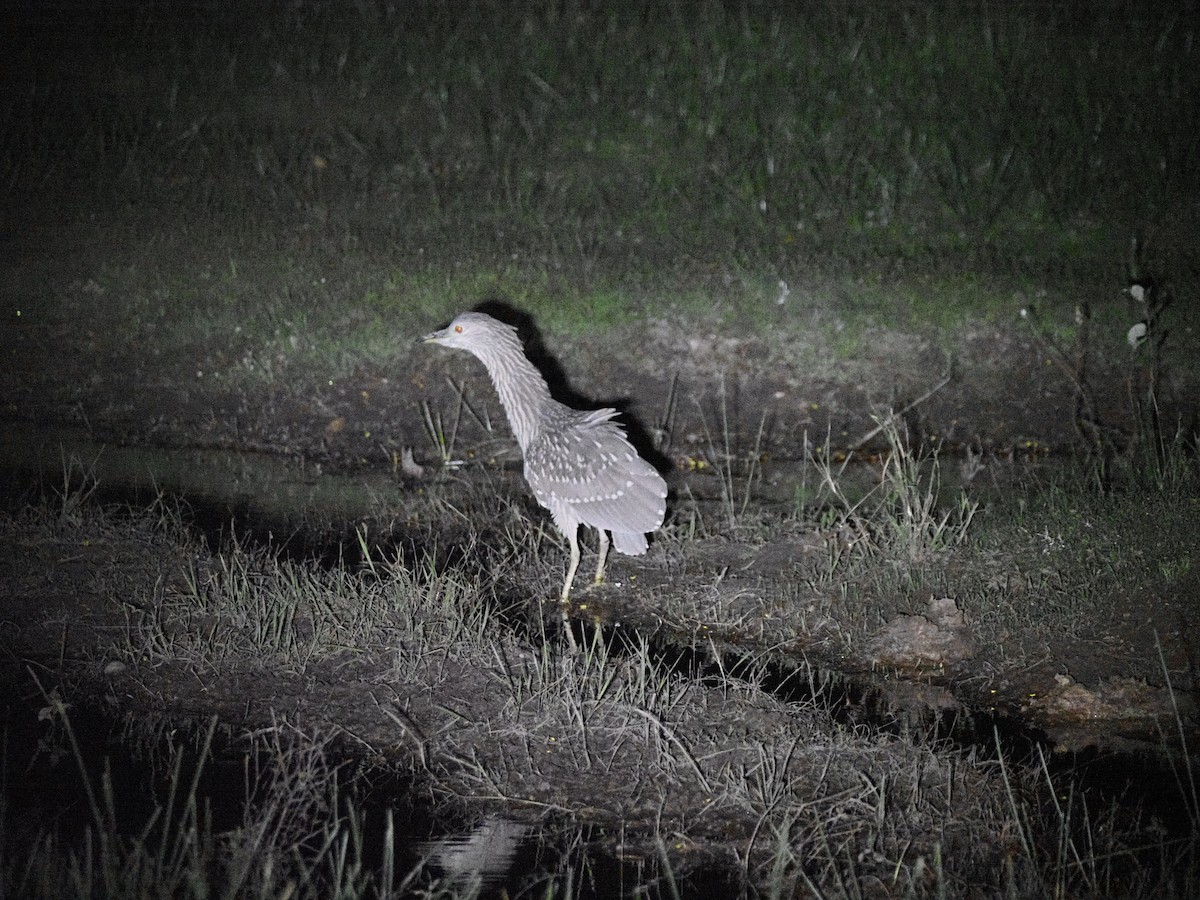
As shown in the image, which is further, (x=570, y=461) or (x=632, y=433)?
(x=632, y=433)

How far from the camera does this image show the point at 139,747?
427 centimetres

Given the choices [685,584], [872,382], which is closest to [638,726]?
[685,584]

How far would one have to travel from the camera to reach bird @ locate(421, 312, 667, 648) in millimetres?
5543

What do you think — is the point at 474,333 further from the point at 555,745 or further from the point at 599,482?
the point at 555,745

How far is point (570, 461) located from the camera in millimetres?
5676

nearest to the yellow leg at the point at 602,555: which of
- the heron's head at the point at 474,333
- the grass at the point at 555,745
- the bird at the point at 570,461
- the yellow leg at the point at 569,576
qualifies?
the bird at the point at 570,461

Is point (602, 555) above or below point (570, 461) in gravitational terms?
below

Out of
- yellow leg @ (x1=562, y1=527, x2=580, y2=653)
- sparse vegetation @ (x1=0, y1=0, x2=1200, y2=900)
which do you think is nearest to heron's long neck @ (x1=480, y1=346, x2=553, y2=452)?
sparse vegetation @ (x1=0, y1=0, x2=1200, y2=900)

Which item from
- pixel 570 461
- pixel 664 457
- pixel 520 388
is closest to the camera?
pixel 570 461

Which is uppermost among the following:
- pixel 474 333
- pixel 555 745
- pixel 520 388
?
pixel 474 333

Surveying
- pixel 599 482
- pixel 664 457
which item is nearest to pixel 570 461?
pixel 599 482

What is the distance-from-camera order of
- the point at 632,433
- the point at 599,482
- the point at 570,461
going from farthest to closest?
1. the point at 632,433
2. the point at 570,461
3. the point at 599,482

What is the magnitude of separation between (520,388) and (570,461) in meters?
0.66

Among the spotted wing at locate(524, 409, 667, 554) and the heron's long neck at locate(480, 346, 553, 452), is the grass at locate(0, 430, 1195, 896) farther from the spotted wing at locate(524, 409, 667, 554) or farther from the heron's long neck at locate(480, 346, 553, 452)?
the heron's long neck at locate(480, 346, 553, 452)
